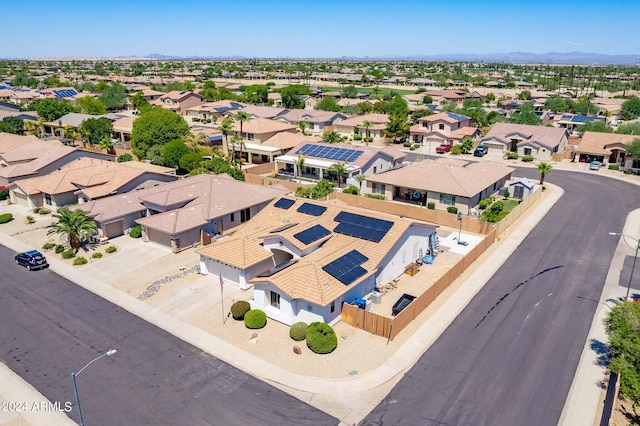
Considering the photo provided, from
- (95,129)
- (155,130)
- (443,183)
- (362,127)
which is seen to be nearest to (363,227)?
(443,183)

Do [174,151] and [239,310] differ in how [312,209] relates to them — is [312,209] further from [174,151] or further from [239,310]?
[174,151]

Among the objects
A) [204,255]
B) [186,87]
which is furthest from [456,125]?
[186,87]

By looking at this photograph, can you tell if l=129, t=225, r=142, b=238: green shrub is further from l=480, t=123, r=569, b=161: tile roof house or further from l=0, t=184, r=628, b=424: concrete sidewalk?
l=480, t=123, r=569, b=161: tile roof house

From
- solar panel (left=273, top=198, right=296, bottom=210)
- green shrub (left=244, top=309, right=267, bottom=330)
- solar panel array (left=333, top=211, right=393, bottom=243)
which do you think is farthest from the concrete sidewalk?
solar panel (left=273, top=198, right=296, bottom=210)

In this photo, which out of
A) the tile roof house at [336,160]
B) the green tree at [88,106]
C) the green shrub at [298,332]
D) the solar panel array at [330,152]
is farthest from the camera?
the green tree at [88,106]

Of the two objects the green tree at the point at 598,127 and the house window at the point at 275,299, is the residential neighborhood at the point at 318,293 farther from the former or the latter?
the green tree at the point at 598,127

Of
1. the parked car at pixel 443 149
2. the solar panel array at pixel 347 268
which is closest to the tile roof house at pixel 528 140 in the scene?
the parked car at pixel 443 149
